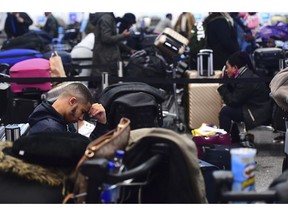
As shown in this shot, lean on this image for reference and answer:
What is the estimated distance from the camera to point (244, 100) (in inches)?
230

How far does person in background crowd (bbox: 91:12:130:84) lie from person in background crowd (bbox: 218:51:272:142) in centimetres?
200

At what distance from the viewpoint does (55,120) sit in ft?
10.7

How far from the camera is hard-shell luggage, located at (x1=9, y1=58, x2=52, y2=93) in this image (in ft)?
19.6

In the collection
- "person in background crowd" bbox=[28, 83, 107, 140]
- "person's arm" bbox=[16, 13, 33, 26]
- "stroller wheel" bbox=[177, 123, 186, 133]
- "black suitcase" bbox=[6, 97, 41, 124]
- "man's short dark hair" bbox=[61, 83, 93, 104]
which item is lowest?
"stroller wheel" bbox=[177, 123, 186, 133]

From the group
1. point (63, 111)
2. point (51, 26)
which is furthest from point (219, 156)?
point (51, 26)

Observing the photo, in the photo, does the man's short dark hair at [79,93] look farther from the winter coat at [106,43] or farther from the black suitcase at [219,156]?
the winter coat at [106,43]

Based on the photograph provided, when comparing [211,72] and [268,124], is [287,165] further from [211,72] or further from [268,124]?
[211,72]

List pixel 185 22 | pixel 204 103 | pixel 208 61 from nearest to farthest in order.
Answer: pixel 204 103
pixel 208 61
pixel 185 22

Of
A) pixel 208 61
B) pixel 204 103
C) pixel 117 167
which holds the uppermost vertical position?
pixel 117 167

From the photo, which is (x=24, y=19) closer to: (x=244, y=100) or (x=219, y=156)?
(x=244, y=100)

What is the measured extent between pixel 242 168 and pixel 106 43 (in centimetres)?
601

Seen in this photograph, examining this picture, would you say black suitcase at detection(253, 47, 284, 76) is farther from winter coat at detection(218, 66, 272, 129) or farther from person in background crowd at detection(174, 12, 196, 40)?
person in background crowd at detection(174, 12, 196, 40)

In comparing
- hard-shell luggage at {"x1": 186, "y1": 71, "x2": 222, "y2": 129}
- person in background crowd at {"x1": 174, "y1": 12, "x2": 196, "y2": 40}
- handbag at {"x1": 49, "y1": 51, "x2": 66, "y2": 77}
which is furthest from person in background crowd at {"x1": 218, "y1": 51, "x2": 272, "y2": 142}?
person in background crowd at {"x1": 174, "y1": 12, "x2": 196, "y2": 40}

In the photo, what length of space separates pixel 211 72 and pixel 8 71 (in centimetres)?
234
